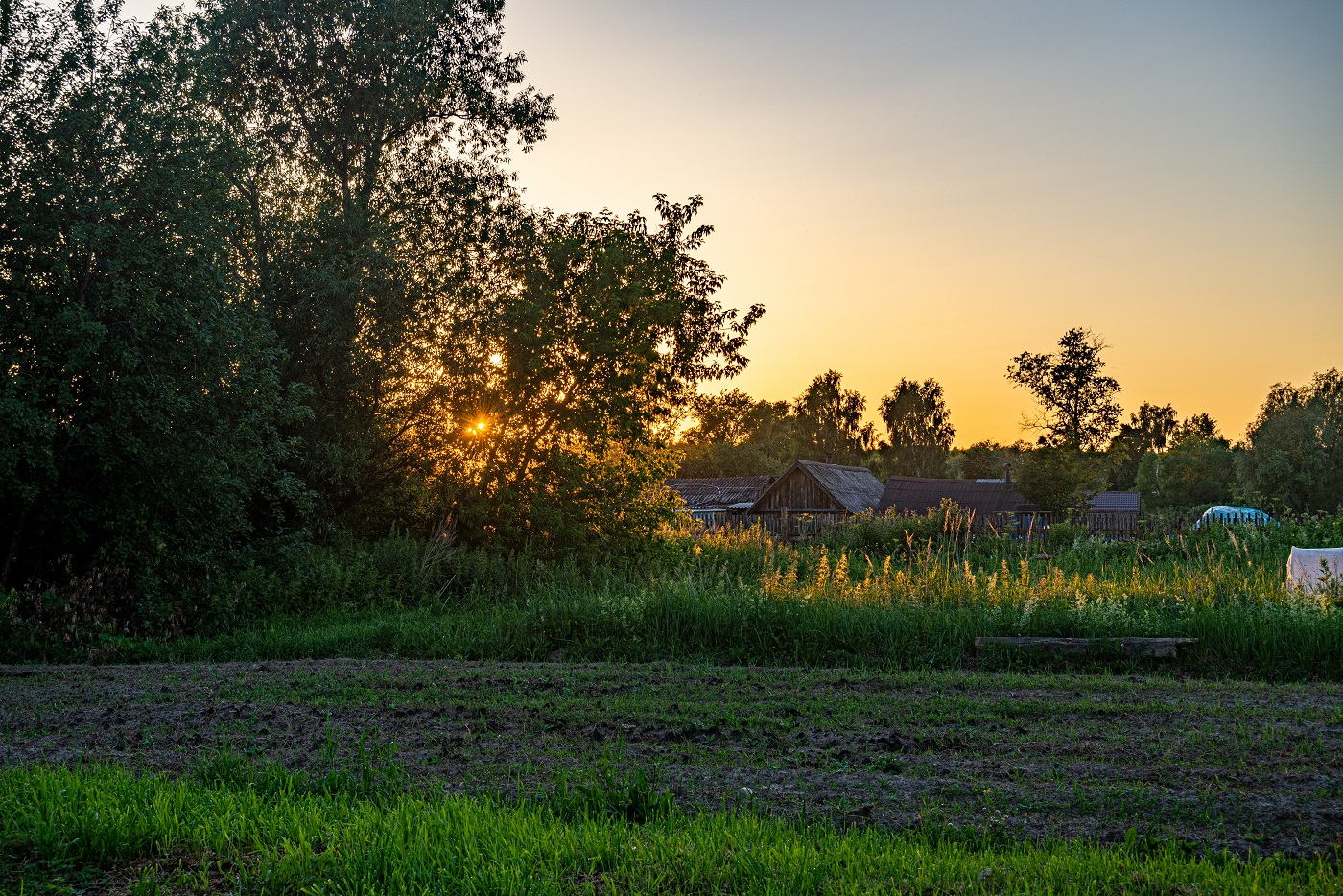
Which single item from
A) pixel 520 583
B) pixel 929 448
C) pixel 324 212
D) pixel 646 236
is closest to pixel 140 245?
pixel 324 212

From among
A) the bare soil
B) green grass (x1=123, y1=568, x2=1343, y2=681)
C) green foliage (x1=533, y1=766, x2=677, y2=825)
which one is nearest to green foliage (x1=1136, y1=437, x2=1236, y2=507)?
green grass (x1=123, y1=568, x2=1343, y2=681)

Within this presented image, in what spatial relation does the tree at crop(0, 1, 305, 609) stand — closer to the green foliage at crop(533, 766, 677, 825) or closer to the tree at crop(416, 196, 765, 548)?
the tree at crop(416, 196, 765, 548)

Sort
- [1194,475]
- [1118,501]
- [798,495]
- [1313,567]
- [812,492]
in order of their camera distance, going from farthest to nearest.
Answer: [1118,501] → [1194,475] → [798,495] → [812,492] → [1313,567]

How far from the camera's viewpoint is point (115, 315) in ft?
39.5

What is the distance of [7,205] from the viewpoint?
38.6ft

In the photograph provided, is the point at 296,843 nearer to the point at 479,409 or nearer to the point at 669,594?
the point at 669,594

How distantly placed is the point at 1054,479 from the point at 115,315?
118ft

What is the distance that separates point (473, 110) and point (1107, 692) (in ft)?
55.3

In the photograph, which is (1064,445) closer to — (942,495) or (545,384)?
(942,495)

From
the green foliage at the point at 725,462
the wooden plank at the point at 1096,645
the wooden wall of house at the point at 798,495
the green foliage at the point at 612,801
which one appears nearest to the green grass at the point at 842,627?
the wooden plank at the point at 1096,645

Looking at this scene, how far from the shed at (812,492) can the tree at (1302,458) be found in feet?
81.2

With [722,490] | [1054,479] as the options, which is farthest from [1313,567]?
[722,490]

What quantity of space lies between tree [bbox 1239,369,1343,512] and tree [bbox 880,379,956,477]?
31.1 m

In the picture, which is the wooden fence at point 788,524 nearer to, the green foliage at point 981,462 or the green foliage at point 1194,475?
the green foliage at point 1194,475
